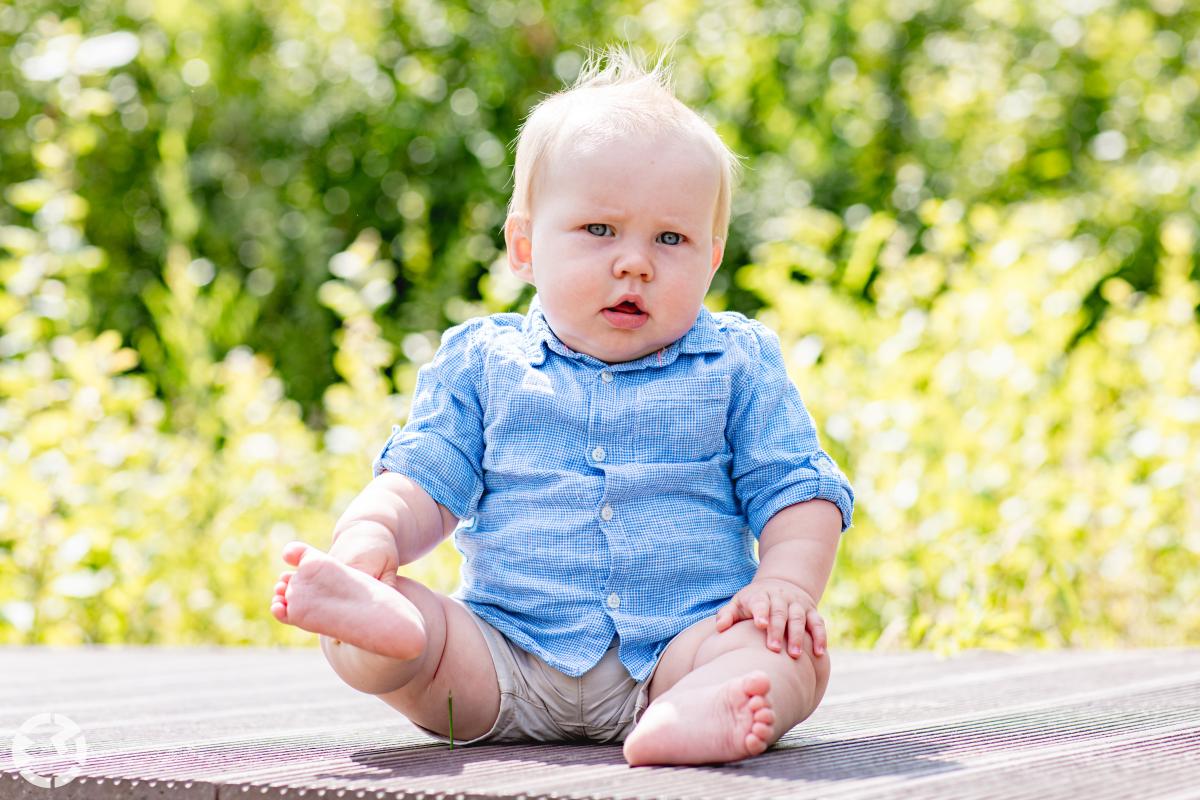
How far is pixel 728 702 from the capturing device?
160 centimetres

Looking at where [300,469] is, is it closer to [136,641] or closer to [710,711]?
[136,641]

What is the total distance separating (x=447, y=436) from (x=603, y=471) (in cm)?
21

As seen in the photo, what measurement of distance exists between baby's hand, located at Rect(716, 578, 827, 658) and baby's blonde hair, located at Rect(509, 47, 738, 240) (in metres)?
0.51

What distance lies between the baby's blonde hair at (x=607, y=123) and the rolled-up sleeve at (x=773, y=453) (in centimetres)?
23

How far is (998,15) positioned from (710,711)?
5.47 m

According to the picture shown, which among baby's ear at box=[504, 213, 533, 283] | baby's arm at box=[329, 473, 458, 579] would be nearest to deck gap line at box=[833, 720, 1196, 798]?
baby's arm at box=[329, 473, 458, 579]

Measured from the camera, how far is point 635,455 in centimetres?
190

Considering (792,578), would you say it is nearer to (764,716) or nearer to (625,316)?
(764,716)

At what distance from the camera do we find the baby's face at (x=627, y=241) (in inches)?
74.6

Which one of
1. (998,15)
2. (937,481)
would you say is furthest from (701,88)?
(937,481)

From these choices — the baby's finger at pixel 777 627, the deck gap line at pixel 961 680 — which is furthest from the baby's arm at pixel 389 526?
the deck gap line at pixel 961 680

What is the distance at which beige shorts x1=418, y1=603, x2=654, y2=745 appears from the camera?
187 cm

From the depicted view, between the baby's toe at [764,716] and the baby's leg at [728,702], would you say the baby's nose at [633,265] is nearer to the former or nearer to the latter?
the baby's leg at [728,702]

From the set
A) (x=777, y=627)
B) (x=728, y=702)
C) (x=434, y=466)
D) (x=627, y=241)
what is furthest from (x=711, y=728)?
(x=627, y=241)
